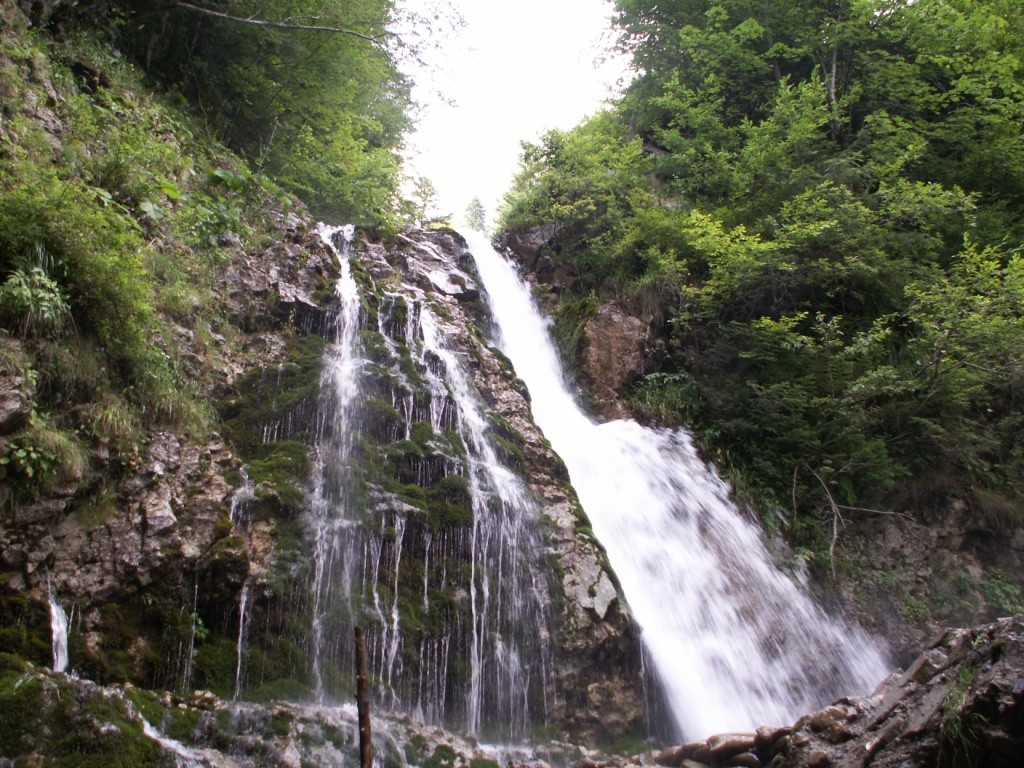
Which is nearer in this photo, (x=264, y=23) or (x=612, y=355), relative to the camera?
(x=264, y=23)

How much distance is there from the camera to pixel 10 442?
162 inches

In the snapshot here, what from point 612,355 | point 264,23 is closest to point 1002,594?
point 612,355

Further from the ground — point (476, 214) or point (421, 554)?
point (476, 214)

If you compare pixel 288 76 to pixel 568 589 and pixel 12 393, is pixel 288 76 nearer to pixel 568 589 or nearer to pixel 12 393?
pixel 12 393

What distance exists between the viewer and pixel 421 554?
20.2 feet

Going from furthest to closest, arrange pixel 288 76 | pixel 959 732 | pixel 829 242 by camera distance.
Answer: pixel 288 76 < pixel 829 242 < pixel 959 732

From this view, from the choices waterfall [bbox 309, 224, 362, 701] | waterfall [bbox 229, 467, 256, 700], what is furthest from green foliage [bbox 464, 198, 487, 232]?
→ waterfall [bbox 229, 467, 256, 700]

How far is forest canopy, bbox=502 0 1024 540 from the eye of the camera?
944 cm

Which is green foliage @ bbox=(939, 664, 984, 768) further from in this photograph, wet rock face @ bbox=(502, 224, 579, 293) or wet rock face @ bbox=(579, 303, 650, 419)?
wet rock face @ bbox=(502, 224, 579, 293)

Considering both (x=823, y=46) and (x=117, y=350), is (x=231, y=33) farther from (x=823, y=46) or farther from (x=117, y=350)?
(x=823, y=46)

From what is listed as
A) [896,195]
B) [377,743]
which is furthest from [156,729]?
[896,195]

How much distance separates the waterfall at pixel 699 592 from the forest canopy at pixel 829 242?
1.09 m

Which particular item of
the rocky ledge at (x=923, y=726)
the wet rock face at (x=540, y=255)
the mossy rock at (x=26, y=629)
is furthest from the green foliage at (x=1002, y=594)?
the mossy rock at (x=26, y=629)

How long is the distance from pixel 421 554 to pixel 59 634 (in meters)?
2.90
